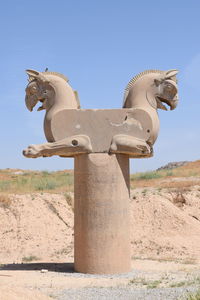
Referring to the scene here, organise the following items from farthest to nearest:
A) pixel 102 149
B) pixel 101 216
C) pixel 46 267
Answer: pixel 46 267 < pixel 102 149 < pixel 101 216

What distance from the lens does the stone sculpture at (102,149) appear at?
1004 centimetres

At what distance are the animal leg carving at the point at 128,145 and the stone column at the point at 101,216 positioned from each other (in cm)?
20

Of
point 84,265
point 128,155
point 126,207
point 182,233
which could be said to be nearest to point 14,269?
point 84,265

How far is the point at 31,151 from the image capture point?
10.2m

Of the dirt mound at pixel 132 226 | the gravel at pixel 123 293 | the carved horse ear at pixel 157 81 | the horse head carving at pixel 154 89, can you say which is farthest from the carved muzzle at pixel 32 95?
the dirt mound at pixel 132 226

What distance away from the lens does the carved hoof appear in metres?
10.2

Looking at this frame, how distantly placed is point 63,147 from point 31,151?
741 millimetres

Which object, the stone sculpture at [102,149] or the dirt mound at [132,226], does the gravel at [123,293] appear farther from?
the dirt mound at [132,226]

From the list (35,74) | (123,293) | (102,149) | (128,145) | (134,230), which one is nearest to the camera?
(123,293)

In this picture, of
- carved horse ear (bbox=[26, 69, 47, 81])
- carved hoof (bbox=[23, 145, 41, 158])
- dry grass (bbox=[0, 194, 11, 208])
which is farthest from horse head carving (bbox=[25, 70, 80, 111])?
dry grass (bbox=[0, 194, 11, 208])

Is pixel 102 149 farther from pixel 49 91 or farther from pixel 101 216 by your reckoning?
pixel 49 91

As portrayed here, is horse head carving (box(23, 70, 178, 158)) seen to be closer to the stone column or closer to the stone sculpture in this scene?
the stone sculpture

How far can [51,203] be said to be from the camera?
60.3 feet

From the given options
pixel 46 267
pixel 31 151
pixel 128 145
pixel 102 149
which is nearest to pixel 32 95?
pixel 31 151
